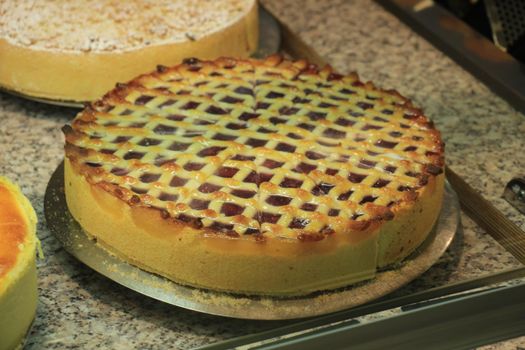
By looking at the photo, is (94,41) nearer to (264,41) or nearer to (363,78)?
(264,41)

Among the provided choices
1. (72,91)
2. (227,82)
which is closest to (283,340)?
(227,82)

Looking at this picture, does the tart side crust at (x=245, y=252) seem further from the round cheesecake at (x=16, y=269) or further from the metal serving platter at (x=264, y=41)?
the metal serving platter at (x=264, y=41)

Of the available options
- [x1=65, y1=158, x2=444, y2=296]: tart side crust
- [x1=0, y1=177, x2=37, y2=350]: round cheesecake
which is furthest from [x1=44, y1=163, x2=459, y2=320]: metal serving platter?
[x1=0, y1=177, x2=37, y2=350]: round cheesecake

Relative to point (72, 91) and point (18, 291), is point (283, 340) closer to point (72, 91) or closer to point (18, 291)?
point (18, 291)

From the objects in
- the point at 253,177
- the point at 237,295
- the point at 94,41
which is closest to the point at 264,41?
the point at 94,41

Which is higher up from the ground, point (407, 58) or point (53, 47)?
point (53, 47)

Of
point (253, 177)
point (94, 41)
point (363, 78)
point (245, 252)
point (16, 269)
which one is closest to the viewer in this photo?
point (16, 269)

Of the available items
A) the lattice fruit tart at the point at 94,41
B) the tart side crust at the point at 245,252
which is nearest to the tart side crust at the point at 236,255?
the tart side crust at the point at 245,252
